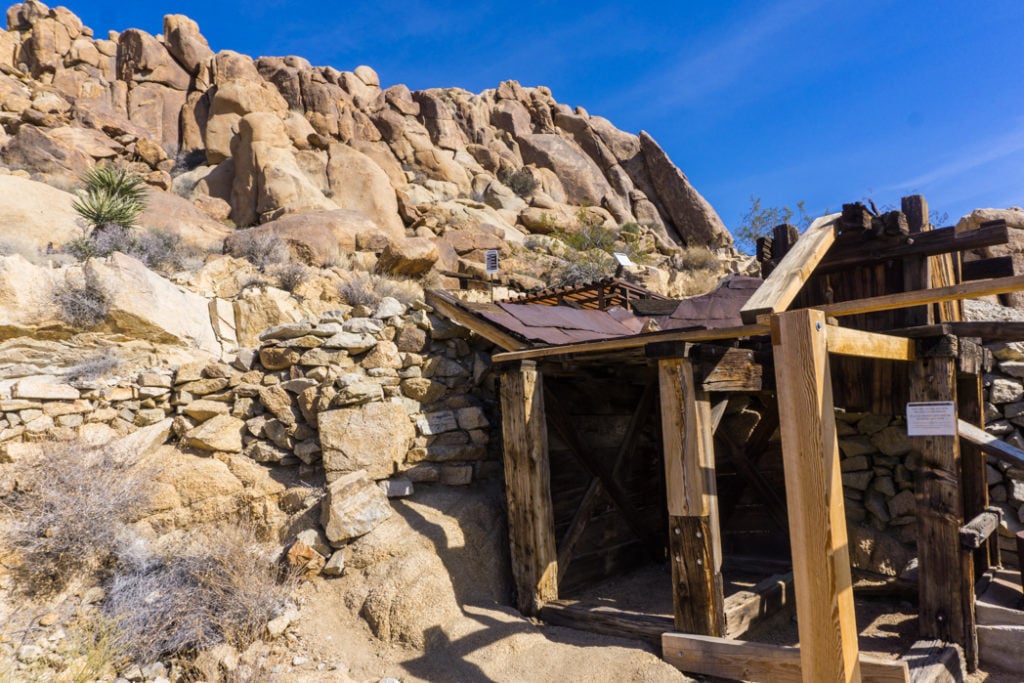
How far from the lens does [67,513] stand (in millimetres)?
5035

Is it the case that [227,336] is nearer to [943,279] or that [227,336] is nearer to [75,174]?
[943,279]

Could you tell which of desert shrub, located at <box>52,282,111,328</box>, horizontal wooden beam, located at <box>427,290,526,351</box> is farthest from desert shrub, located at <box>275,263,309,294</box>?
horizontal wooden beam, located at <box>427,290,526,351</box>

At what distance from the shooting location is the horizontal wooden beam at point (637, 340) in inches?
150

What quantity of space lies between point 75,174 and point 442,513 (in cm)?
1876

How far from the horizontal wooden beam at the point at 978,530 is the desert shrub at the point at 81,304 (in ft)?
28.8

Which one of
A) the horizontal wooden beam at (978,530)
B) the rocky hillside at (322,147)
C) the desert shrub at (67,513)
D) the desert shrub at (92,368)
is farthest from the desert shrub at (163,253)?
the horizontal wooden beam at (978,530)

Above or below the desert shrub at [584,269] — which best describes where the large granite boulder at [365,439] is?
below

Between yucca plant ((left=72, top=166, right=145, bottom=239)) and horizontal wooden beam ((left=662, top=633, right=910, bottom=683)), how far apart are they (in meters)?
11.5

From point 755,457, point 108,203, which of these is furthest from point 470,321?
point 108,203

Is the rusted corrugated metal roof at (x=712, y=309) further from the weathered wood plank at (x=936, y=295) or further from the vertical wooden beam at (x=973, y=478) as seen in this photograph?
the weathered wood plank at (x=936, y=295)

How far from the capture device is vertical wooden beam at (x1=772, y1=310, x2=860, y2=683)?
283cm

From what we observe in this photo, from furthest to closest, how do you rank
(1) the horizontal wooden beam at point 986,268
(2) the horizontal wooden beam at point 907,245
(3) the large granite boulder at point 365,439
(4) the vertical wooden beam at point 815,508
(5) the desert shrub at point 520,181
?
(5) the desert shrub at point 520,181, (3) the large granite boulder at point 365,439, (1) the horizontal wooden beam at point 986,268, (2) the horizontal wooden beam at point 907,245, (4) the vertical wooden beam at point 815,508

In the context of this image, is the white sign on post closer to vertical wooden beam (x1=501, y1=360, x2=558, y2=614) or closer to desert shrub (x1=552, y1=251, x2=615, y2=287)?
vertical wooden beam (x1=501, y1=360, x2=558, y2=614)

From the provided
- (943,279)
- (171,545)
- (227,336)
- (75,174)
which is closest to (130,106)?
(75,174)
